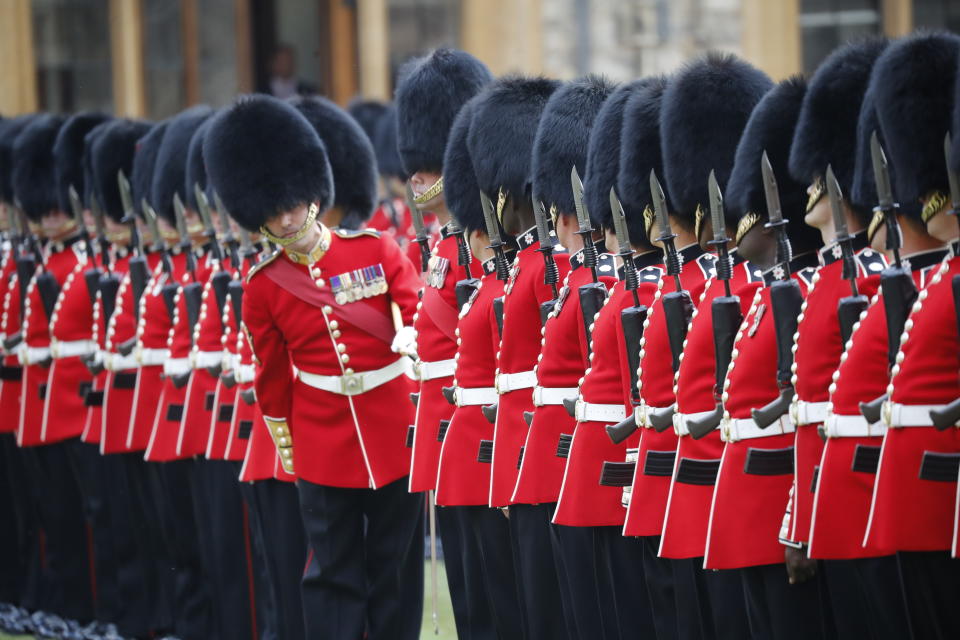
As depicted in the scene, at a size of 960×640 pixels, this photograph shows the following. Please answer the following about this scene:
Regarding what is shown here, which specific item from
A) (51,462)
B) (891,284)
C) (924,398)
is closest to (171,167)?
→ (51,462)

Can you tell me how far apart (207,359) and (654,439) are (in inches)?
94.2

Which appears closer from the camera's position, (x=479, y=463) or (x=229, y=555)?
(x=479, y=463)

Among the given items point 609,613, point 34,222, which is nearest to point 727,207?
point 609,613

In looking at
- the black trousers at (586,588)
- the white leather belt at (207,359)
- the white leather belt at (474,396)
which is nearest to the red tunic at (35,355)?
the white leather belt at (207,359)

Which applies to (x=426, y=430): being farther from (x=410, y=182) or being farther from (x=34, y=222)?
(x=34, y=222)

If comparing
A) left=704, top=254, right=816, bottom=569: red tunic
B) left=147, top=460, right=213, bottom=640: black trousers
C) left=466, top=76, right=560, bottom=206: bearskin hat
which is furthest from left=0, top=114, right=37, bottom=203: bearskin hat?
left=704, top=254, right=816, bottom=569: red tunic

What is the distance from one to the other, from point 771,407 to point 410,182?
90.1 inches

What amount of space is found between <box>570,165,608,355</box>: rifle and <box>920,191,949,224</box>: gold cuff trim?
1095 mm

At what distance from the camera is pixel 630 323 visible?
418 cm

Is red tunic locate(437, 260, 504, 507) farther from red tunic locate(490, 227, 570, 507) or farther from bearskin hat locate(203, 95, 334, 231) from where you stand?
bearskin hat locate(203, 95, 334, 231)

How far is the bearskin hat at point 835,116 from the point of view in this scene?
380cm

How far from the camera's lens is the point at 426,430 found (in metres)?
5.21

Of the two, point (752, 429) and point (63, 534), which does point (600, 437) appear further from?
point (63, 534)

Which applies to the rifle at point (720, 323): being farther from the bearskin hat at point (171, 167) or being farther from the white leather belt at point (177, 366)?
the bearskin hat at point (171, 167)
